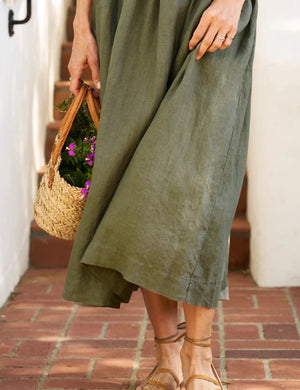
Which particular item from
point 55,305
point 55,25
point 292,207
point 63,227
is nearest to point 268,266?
point 292,207

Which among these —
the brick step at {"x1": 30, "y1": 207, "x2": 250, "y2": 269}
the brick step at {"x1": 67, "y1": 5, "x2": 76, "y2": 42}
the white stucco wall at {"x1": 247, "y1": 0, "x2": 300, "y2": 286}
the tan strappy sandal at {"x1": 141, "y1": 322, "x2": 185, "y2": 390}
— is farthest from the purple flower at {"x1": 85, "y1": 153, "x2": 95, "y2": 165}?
the brick step at {"x1": 67, "y1": 5, "x2": 76, "y2": 42}

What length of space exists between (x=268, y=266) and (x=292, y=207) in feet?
1.10

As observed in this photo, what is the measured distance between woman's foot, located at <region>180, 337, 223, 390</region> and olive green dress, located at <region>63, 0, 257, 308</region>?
175 mm

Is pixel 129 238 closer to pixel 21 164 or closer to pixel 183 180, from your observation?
pixel 183 180

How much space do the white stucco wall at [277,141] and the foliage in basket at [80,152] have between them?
4.81 ft

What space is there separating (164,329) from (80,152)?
0.65 metres

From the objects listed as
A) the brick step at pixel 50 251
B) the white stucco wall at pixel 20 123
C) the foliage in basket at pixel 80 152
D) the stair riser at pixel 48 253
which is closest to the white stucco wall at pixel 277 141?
the brick step at pixel 50 251

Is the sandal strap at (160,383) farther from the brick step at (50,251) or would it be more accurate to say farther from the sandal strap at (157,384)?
the brick step at (50,251)

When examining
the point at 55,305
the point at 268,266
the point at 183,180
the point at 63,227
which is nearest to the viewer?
the point at 183,180

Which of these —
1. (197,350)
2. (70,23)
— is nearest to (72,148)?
(197,350)

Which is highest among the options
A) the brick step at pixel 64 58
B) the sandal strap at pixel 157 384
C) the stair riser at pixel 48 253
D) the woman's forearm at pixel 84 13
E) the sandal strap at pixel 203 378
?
the woman's forearm at pixel 84 13

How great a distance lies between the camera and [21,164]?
4047mm

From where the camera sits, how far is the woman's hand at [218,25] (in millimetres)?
2090

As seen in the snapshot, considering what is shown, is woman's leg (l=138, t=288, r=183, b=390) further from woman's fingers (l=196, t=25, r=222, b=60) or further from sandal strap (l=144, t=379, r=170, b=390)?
woman's fingers (l=196, t=25, r=222, b=60)
